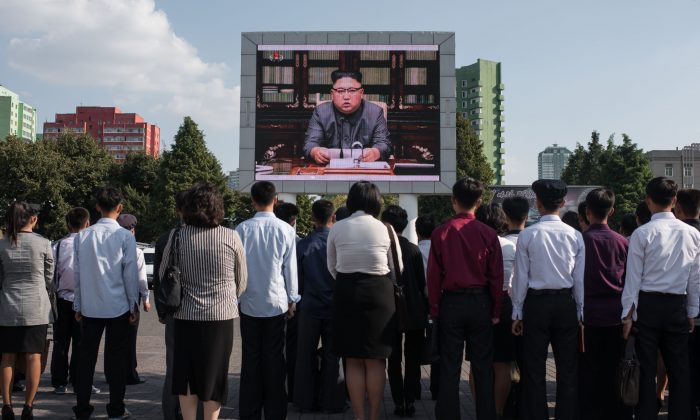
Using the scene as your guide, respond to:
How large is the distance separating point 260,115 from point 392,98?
4.85 m

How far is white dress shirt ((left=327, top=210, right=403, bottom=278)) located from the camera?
17.4ft

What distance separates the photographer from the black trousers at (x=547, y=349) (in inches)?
206

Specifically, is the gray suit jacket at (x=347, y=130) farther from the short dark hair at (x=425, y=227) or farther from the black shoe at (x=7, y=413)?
the black shoe at (x=7, y=413)

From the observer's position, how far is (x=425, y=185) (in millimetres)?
24578

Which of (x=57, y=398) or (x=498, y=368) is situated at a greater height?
(x=498, y=368)

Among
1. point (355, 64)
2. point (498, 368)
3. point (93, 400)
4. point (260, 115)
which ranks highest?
point (355, 64)

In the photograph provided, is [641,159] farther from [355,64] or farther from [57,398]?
[57,398]

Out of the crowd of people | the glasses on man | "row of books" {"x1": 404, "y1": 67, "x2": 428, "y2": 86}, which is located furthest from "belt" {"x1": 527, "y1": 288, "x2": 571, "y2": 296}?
"row of books" {"x1": 404, "y1": 67, "x2": 428, "y2": 86}

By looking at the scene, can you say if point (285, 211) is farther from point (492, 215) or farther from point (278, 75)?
point (278, 75)

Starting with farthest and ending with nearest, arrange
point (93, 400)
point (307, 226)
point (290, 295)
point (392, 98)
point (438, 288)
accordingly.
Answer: point (307, 226) → point (392, 98) → point (93, 400) → point (290, 295) → point (438, 288)

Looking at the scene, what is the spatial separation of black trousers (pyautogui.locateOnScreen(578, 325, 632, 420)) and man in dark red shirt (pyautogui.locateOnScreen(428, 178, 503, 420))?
3.13 ft

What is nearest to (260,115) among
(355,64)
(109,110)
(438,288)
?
(355,64)

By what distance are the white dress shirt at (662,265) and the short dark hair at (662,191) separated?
0.75ft

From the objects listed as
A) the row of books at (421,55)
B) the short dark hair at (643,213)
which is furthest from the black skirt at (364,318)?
the row of books at (421,55)
